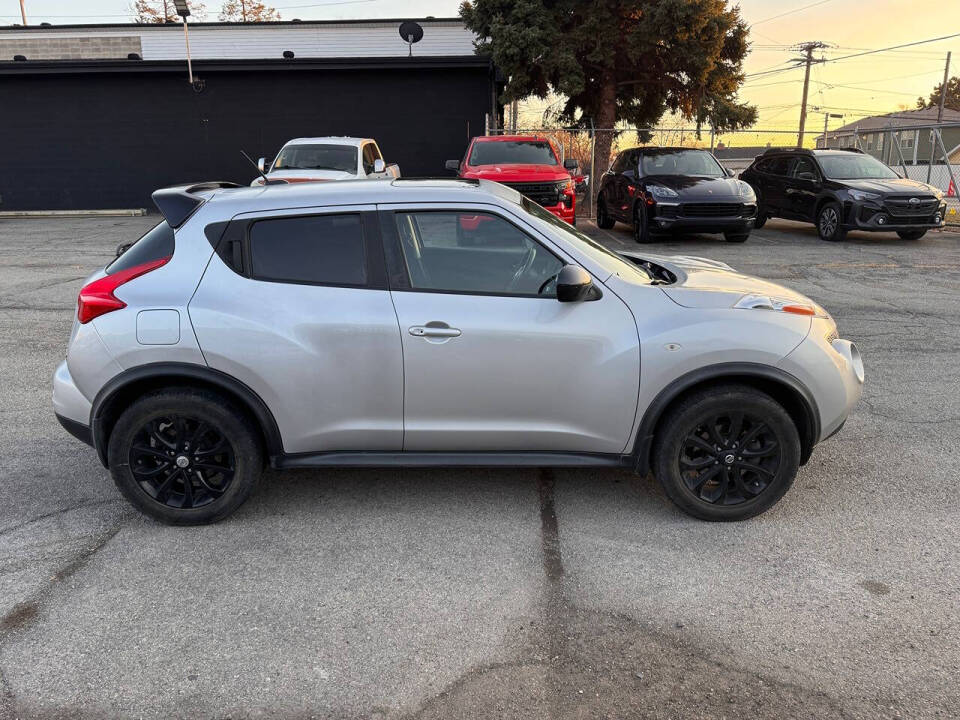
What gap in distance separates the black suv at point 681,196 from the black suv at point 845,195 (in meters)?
1.87

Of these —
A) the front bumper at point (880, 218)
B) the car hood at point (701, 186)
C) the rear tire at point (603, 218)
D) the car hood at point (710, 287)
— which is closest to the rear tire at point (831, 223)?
the front bumper at point (880, 218)

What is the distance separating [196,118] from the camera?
22.3m

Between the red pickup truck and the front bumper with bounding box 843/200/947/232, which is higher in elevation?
the red pickup truck

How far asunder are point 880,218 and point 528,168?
6.66 metres

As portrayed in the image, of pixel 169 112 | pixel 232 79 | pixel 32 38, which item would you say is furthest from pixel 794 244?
pixel 32 38

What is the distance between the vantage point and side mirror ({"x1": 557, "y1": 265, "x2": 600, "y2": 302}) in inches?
142

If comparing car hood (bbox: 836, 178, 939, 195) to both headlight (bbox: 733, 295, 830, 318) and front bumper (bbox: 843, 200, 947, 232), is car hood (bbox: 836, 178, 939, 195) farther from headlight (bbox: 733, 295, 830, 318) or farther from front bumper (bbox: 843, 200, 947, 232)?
headlight (bbox: 733, 295, 830, 318)

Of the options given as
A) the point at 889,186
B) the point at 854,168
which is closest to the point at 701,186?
the point at 854,168

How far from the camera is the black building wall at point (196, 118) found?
21781mm

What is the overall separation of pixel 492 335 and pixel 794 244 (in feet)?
41.9

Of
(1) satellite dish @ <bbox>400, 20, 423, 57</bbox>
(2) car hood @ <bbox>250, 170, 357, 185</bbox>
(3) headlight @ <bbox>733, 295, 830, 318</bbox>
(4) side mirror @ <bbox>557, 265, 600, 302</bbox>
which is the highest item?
(1) satellite dish @ <bbox>400, 20, 423, 57</bbox>

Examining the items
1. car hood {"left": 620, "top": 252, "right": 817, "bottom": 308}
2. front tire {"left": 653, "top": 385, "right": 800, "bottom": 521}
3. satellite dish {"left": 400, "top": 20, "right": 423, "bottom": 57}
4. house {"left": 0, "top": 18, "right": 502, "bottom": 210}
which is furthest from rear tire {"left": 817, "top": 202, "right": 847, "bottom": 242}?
satellite dish {"left": 400, "top": 20, "right": 423, "bottom": 57}

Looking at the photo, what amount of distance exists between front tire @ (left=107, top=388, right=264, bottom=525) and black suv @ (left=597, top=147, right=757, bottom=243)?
37.1 feet

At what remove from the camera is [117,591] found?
10.9 ft
